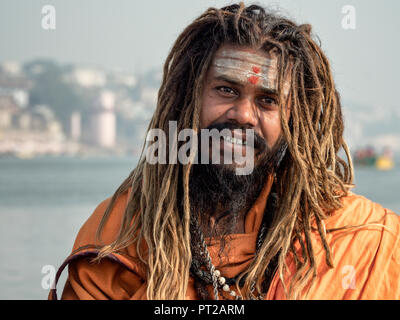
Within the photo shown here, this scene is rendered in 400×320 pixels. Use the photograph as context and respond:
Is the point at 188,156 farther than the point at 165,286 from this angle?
Yes

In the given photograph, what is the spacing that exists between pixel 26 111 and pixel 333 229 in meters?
120

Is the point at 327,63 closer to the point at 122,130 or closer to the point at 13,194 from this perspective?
the point at 13,194

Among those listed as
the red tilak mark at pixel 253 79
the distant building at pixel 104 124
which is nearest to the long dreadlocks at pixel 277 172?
the red tilak mark at pixel 253 79

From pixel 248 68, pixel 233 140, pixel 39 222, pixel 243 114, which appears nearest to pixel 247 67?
pixel 248 68

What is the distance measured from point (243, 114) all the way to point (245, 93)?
11cm

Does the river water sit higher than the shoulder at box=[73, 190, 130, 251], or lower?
lower

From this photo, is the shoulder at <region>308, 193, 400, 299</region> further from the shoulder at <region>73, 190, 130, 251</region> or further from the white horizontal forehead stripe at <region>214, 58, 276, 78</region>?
the shoulder at <region>73, 190, 130, 251</region>

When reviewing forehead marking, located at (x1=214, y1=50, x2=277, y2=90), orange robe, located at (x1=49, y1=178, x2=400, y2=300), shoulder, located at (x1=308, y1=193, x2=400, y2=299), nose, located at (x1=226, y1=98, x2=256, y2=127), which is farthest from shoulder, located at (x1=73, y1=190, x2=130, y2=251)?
shoulder, located at (x1=308, y1=193, x2=400, y2=299)

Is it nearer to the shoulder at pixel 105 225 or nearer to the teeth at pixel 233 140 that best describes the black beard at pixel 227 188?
the teeth at pixel 233 140

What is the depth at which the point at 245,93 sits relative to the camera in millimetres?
3201

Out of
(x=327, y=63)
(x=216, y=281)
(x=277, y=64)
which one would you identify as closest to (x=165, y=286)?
(x=216, y=281)

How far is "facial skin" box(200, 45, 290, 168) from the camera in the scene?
A: 10.4ft
